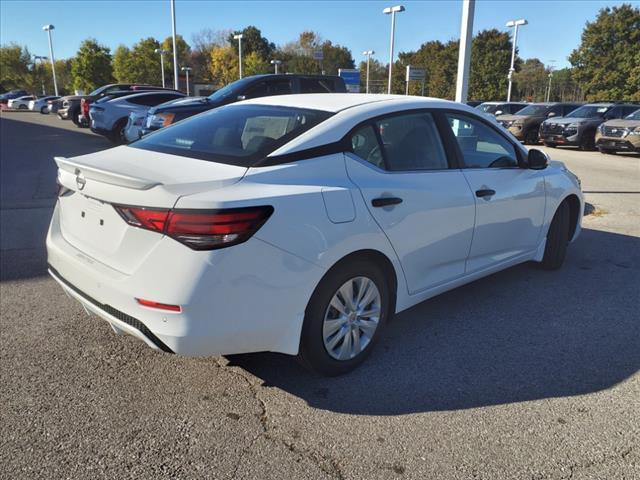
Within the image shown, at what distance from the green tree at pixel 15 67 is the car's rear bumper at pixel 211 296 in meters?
92.3

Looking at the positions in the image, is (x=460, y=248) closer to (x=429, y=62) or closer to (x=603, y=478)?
(x=603, y=478)

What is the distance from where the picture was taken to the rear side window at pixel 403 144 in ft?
A: 11.1

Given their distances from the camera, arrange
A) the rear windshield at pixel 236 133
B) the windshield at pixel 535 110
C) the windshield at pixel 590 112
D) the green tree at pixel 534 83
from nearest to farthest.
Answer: the rear windshield at pixel 236 133
the windshield at pixel 590 112
the windshield at pixel 535 110
the green tree at pixel 534 83

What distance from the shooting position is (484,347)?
12.2 feet

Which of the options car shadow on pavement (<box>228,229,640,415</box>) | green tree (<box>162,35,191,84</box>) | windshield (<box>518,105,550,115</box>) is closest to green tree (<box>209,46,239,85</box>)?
green tree (<box>162,35,191,84</box>)

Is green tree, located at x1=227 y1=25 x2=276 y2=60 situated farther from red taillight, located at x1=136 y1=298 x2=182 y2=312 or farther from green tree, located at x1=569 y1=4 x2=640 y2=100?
red taillight, located at x1=136 y1=298 x2=182 y2=312

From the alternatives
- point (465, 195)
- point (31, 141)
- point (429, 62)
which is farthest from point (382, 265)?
point (429, 62)

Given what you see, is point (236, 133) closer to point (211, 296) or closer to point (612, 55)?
point (211, 296)

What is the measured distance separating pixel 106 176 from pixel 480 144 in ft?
9.59

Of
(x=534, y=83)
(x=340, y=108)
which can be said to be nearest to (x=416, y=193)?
(x=340, y=108)

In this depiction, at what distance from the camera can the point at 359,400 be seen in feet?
10.1

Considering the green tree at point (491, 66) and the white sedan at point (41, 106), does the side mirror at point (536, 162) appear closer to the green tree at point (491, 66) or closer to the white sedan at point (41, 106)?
the white sedan at point (41, 106)

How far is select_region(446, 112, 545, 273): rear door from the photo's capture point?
404 centimetres

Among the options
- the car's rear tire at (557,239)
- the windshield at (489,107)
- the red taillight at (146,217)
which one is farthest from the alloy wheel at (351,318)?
the windshield at (489,107)
